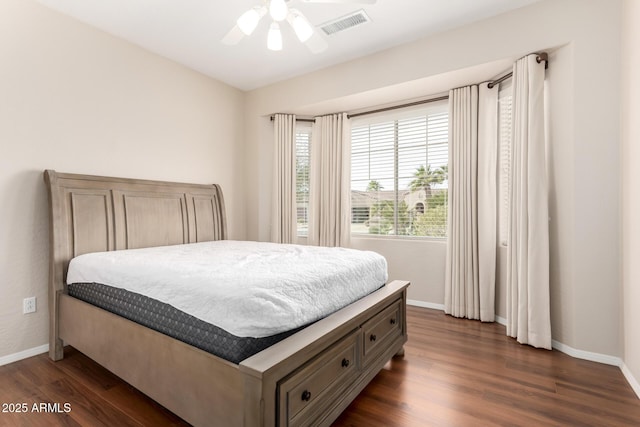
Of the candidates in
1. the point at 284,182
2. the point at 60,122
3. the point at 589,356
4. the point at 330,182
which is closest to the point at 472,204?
the point at 589,356

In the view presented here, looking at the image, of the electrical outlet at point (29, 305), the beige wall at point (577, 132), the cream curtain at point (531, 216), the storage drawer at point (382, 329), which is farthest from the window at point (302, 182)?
the electrical outlet at point (29, 305)

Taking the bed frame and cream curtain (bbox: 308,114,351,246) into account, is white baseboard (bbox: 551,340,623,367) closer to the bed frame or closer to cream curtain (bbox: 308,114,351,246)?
the bed frame

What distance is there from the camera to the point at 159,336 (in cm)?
163

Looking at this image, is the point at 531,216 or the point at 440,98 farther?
the point at 440,98

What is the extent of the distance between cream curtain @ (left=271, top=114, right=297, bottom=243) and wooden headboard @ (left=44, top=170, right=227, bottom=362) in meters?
0.73

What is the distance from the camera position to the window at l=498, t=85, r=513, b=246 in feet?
10.1

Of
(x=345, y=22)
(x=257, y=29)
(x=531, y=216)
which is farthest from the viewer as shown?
(x=257, y=29)

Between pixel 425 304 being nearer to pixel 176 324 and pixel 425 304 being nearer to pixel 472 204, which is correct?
pixel 472 204

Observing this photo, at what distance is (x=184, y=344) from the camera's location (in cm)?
150

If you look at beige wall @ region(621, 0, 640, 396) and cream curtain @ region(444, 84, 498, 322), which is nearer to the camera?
beige wall @ region(621, 0, 640, 396)

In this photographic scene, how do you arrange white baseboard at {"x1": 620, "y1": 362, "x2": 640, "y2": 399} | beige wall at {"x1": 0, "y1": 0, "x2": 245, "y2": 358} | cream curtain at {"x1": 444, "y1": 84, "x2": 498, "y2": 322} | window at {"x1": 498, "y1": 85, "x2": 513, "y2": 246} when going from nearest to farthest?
white baseboard at {"x1": 620, "y1": 362, "x2": 640, "y2": 399}
beige wall at {"x1": 0, "y1": 0, "x2": 245, "y2": 358}
window at {"x1": 498, "y1": 85, "x2": 513, "y2": 246}
cream curtain at {"x1": 444, "y1": 84, "x2": 498, "y2": 322}

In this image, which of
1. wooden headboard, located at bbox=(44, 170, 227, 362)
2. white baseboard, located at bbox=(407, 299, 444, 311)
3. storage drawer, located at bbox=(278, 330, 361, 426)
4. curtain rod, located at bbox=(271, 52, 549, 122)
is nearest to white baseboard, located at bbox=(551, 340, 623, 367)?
white baseboard, located at bbox=(407, 299, 444, 311)

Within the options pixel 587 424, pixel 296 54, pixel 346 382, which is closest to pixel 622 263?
pixel 587 424

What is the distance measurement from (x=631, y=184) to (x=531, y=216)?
0.64 metres
